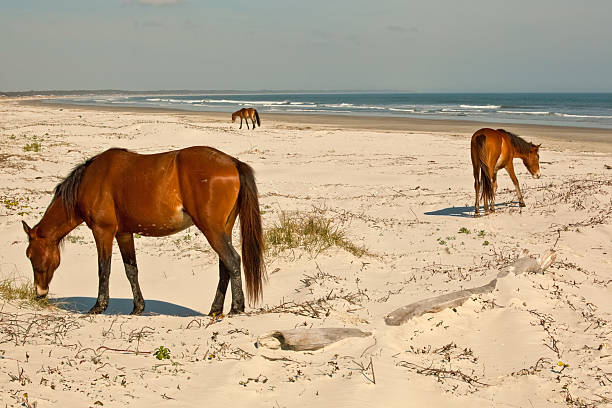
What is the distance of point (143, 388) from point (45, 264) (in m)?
3.01

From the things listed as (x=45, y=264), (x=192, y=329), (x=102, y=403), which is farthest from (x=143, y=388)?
(x=45, y=264)

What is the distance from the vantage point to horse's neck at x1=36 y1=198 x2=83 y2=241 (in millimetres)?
6289

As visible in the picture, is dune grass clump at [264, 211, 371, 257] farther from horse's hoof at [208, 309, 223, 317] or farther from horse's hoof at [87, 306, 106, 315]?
horse's hoof at [87, 306, 106, 315]

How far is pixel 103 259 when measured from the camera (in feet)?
20.3

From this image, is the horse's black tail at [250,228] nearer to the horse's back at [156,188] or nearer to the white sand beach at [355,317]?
the horse's back at [156,188]

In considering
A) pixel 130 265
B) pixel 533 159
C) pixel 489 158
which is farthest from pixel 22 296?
pixel 533 159

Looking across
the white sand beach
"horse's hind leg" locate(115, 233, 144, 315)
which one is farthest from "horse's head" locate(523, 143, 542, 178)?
"horse's hind leg" locate(115, 233, 144, 315)

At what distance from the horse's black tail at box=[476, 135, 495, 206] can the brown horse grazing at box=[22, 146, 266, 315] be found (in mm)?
7041

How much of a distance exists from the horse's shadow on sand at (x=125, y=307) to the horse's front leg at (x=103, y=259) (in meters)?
0.61

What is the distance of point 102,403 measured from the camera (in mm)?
3656

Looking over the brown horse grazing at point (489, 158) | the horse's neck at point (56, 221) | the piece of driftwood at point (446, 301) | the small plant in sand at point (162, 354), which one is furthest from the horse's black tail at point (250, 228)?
the brown horse grazing at point (489, 158)

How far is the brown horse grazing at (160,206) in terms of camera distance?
589 cm

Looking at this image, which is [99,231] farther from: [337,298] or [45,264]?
[337,298]

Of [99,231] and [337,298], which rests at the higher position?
[99,231]
